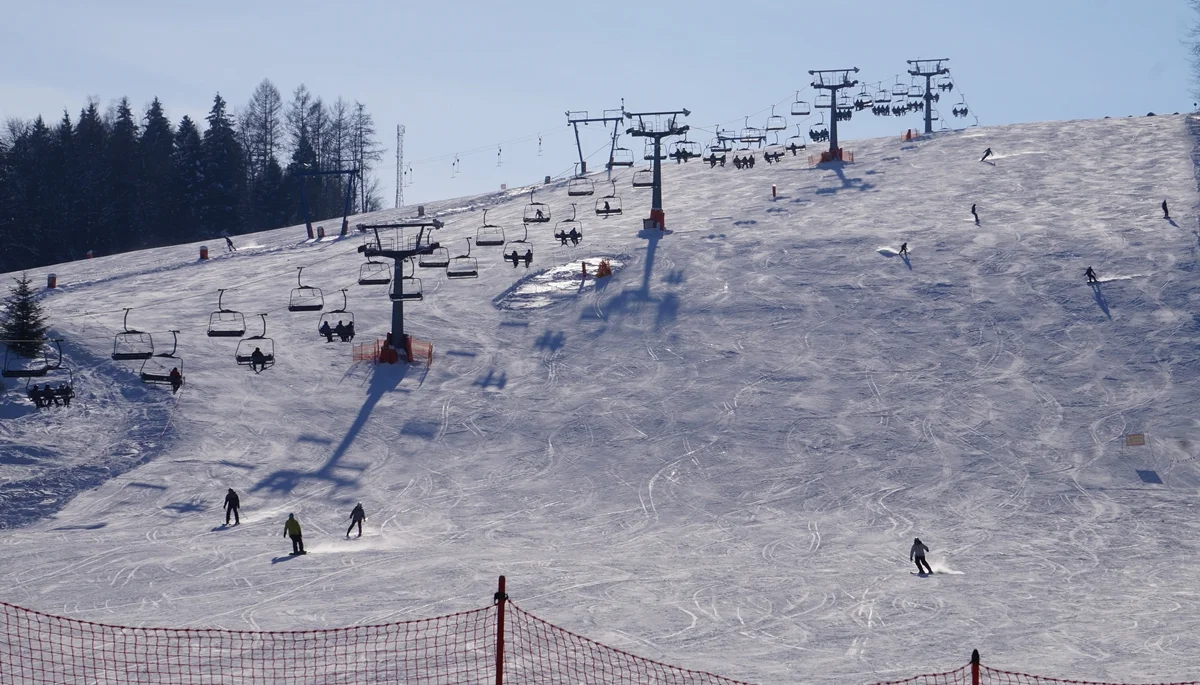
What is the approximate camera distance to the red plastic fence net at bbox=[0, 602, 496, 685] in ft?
43.6

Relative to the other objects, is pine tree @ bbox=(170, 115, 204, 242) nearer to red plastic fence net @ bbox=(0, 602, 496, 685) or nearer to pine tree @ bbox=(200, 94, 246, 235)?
pine tree @ bbox=(200, 94, 246, 235)

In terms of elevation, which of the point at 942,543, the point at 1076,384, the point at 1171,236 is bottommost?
the point at 942,543

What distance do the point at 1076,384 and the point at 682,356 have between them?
10.6 metres

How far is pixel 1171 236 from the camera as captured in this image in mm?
42562

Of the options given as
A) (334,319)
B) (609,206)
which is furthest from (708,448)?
(609,206)

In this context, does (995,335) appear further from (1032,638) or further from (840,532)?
(1032,638)

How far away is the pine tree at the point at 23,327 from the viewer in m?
31.7

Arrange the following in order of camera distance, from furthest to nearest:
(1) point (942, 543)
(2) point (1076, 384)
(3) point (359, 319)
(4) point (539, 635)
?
(3) point (359, 319)
(2) point (1076, 384)
(1) point (942, 543)
(4) point (539, 635)

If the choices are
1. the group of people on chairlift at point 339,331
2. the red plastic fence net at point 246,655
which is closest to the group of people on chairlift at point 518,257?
the group of people on chairlift at point 339,331

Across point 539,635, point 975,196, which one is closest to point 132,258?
point 975,196

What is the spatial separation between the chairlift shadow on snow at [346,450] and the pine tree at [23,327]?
25.7 feet

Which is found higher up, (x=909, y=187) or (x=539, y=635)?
(x=909, y=187)

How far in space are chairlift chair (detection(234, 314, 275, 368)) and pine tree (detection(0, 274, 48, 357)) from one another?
502cm

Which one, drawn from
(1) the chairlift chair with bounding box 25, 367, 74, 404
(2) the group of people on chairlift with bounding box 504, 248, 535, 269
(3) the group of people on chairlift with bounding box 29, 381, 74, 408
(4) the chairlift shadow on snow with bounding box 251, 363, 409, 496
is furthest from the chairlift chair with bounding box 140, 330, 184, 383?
(2) the group of people on chairlift with bounding box 504, 248, 535, 269
